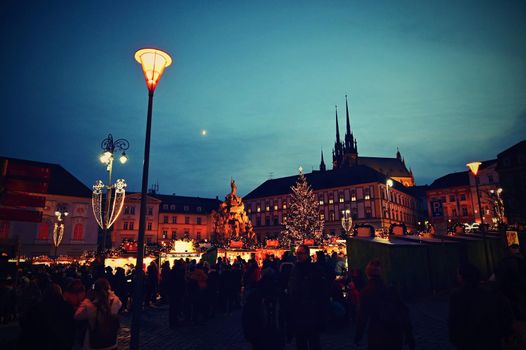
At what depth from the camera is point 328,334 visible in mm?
9125

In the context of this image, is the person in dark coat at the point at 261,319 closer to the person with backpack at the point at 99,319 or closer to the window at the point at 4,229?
the person with backpack at the point at 99,319

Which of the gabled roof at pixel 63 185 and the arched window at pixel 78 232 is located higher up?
the gabled roof at pixel 63 185

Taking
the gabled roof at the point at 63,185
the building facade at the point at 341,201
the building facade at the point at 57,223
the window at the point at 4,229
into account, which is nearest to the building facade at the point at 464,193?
the building facade at the point at 341,201

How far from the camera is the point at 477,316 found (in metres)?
4.00

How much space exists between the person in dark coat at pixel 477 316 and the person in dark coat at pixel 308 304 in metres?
1.78

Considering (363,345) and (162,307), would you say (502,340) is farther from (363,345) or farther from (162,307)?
(162,307)

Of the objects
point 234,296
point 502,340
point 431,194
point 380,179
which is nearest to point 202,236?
point 380,179

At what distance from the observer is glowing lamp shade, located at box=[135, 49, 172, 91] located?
6.20m

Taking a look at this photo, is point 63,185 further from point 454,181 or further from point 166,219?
point 454,181

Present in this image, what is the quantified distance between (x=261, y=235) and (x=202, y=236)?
1492cm

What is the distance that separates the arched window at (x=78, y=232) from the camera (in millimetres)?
45487

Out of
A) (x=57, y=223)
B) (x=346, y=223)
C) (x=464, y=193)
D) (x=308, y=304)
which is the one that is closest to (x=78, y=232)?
(x=57, y=223)

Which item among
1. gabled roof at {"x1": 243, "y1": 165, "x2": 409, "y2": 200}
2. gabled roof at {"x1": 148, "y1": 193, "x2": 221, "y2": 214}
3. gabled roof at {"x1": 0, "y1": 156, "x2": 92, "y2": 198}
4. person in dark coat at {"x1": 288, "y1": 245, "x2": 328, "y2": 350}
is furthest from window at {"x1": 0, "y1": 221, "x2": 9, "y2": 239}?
gabled roof at {"x1": 243, "y1": 165, "x2": 409, "y2": 200}

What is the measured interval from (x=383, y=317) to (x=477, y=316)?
3.87 feet
